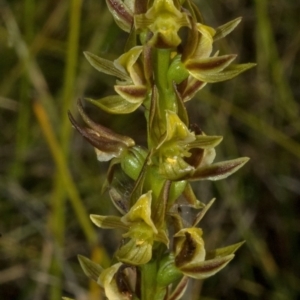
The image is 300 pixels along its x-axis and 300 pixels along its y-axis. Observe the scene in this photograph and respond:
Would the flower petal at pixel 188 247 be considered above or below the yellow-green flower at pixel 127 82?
below

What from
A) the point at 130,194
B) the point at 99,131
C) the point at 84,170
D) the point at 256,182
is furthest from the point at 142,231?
the point at 256,182

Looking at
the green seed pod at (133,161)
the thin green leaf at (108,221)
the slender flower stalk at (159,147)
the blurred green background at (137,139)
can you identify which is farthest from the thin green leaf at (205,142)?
the blurred green background at (137,139)

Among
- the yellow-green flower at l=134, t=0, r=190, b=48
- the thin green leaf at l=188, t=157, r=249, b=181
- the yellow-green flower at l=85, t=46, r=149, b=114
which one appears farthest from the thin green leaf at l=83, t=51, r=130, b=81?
the thin green leaf at l=188, t=157, r=249, b=181

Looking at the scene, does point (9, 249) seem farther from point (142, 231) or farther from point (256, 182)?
point (142, 231)

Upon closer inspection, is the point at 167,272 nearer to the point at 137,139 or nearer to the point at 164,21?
the point at 164,21

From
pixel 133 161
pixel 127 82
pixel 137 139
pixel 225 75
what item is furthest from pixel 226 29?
pixel 137 139

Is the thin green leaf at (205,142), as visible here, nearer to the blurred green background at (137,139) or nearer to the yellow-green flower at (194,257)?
the yellow-green flower at (194,257)
